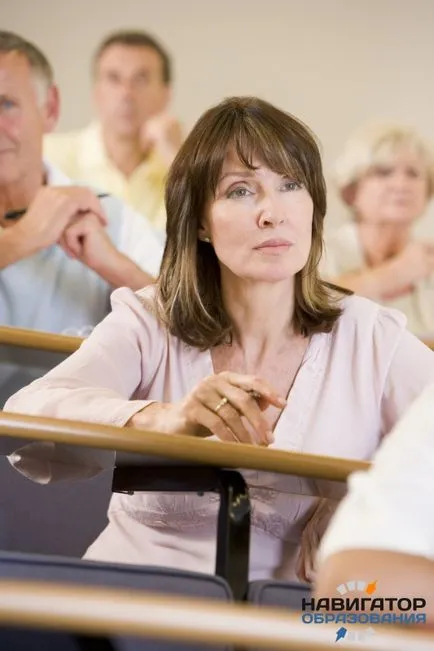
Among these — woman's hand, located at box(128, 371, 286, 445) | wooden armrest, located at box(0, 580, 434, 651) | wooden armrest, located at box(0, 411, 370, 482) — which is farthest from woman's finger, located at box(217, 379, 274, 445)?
wooden armrest, located at box(0, 580, 434, 651)

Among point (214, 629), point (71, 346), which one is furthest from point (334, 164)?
point (214, 629)

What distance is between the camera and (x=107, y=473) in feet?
3.74

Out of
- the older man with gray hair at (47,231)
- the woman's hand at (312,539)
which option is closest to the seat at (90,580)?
the woman's hand at (312,539)

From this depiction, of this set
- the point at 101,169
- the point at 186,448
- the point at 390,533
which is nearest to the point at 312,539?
the point at 186,448

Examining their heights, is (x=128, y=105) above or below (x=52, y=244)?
above

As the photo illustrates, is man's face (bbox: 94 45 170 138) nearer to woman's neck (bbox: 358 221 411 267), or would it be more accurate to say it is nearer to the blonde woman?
the blonde woman

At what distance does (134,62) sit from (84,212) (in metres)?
0.40

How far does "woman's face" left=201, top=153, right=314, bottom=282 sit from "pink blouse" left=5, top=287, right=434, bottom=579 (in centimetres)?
11

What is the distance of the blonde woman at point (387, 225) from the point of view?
104 inches

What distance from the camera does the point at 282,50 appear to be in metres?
2.70

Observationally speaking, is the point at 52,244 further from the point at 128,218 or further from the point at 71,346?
the point at 71,346

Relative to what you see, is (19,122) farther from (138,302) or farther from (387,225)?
(138,302)

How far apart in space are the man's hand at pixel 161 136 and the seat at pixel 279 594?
5.76ft

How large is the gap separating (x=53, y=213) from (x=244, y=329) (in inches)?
43.9
